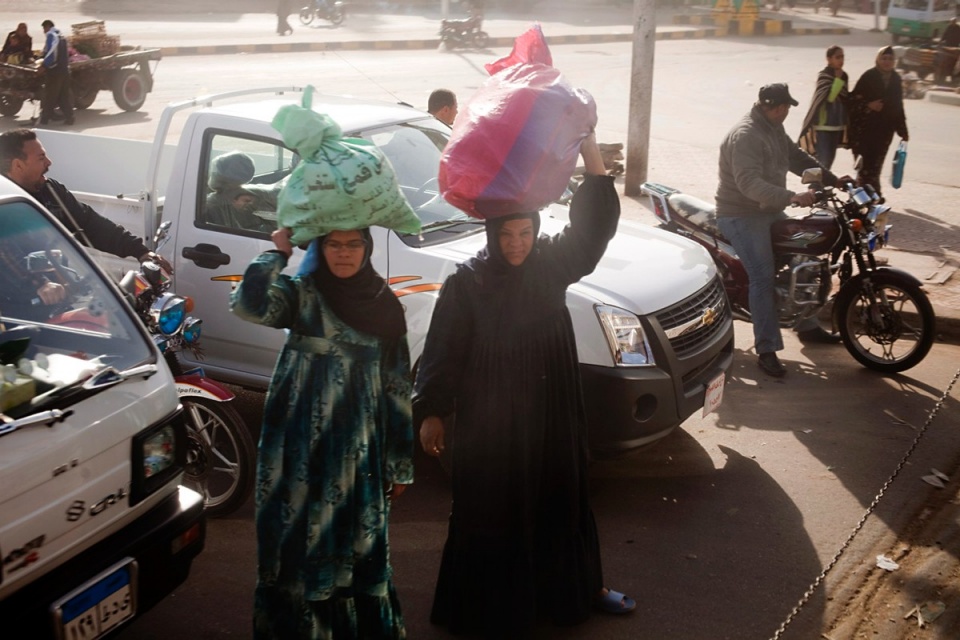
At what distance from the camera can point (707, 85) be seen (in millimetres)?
21172

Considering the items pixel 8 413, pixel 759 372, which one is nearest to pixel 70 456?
pixel 8 413

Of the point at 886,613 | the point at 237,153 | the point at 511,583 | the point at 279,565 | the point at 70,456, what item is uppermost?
the point at 237,153

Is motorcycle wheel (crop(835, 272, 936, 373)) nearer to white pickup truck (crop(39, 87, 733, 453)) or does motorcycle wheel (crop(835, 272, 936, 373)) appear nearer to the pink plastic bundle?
white pickup truck (crop(39, 87, 733, 453))

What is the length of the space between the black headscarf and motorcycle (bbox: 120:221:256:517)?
139cm

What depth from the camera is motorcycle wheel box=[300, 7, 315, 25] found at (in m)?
31.6

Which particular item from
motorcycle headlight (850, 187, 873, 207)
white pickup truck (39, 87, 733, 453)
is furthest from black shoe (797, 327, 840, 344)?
white pickup truck (39, 87, 733, 453)

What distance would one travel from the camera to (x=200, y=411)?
15.4ft

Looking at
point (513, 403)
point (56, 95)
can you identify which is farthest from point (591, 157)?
point (56, 95)

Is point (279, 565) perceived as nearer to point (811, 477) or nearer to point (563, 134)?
point (563, 134)

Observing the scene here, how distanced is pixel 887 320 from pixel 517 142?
407 centimetres

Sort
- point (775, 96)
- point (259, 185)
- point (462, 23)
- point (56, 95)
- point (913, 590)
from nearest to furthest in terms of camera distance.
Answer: point (913, 590) → point (259, 185) → point (775, 96) → point (56, 95) → point (462, 23)

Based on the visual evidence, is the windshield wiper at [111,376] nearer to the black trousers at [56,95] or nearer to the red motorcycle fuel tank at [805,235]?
the red motorcycle fuel tank at [805,235]

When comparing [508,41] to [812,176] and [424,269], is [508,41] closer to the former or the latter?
[812,176]

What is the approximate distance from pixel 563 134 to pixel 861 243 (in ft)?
12.8
